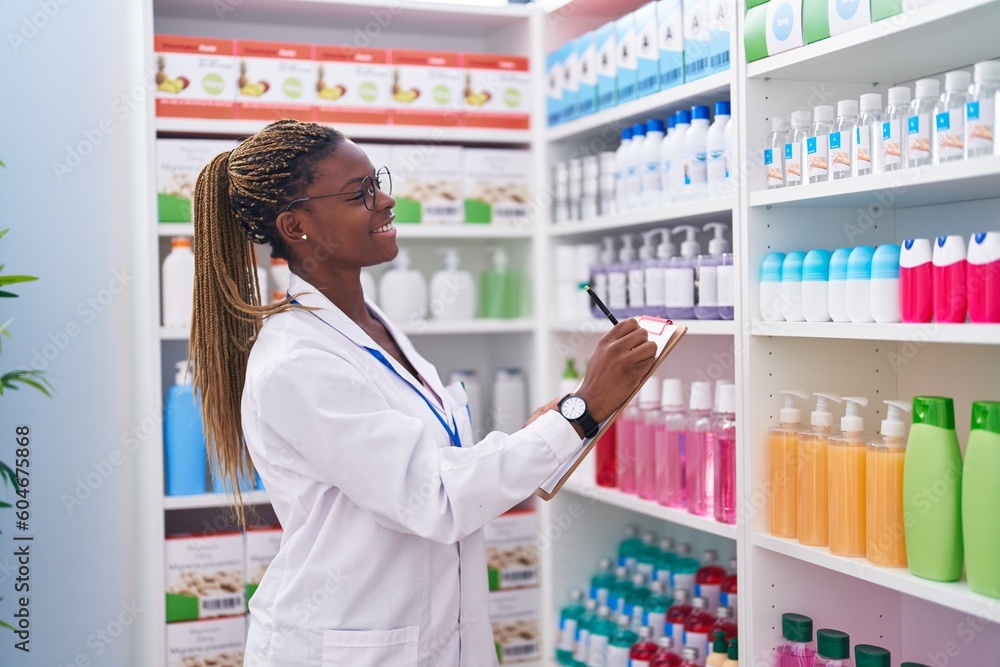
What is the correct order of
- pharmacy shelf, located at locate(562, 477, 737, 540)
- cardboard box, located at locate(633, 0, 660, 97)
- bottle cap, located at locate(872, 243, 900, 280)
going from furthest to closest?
cardboard box, located at locate(633, 0, 660, 97), pharmacy shelf, located at locate(562, 477, 737, 540), bottle cap, located at locate(872, 243, 900, 280)

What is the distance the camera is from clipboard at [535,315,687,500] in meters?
1.84

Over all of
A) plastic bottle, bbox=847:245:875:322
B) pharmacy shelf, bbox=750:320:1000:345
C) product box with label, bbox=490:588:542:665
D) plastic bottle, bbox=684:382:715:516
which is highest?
plastic bottle, bbox=847:245:875:322

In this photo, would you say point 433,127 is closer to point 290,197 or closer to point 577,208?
point 577,208

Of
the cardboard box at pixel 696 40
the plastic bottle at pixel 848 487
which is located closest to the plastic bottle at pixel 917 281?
the plastic bottle at pixel 848 487

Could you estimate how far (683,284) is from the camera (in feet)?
7.93

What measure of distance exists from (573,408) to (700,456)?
2.30ft

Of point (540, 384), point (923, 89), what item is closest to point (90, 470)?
point (540, 384)

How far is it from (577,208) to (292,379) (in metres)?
1.45

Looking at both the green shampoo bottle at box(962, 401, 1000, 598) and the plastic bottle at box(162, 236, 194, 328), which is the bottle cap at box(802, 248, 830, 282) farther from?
the plastic bottle at box(162, 236, 194, 328)

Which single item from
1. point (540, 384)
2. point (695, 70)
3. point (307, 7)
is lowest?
point (540, 384)

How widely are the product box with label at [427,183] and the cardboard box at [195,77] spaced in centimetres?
52

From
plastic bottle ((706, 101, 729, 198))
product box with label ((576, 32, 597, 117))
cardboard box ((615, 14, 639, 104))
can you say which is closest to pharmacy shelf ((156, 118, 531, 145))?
product box with label ((576, 32, 597, 117))

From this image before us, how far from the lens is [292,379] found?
1.75 metres

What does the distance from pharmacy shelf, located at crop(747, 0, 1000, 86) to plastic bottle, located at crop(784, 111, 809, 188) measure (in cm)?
11
